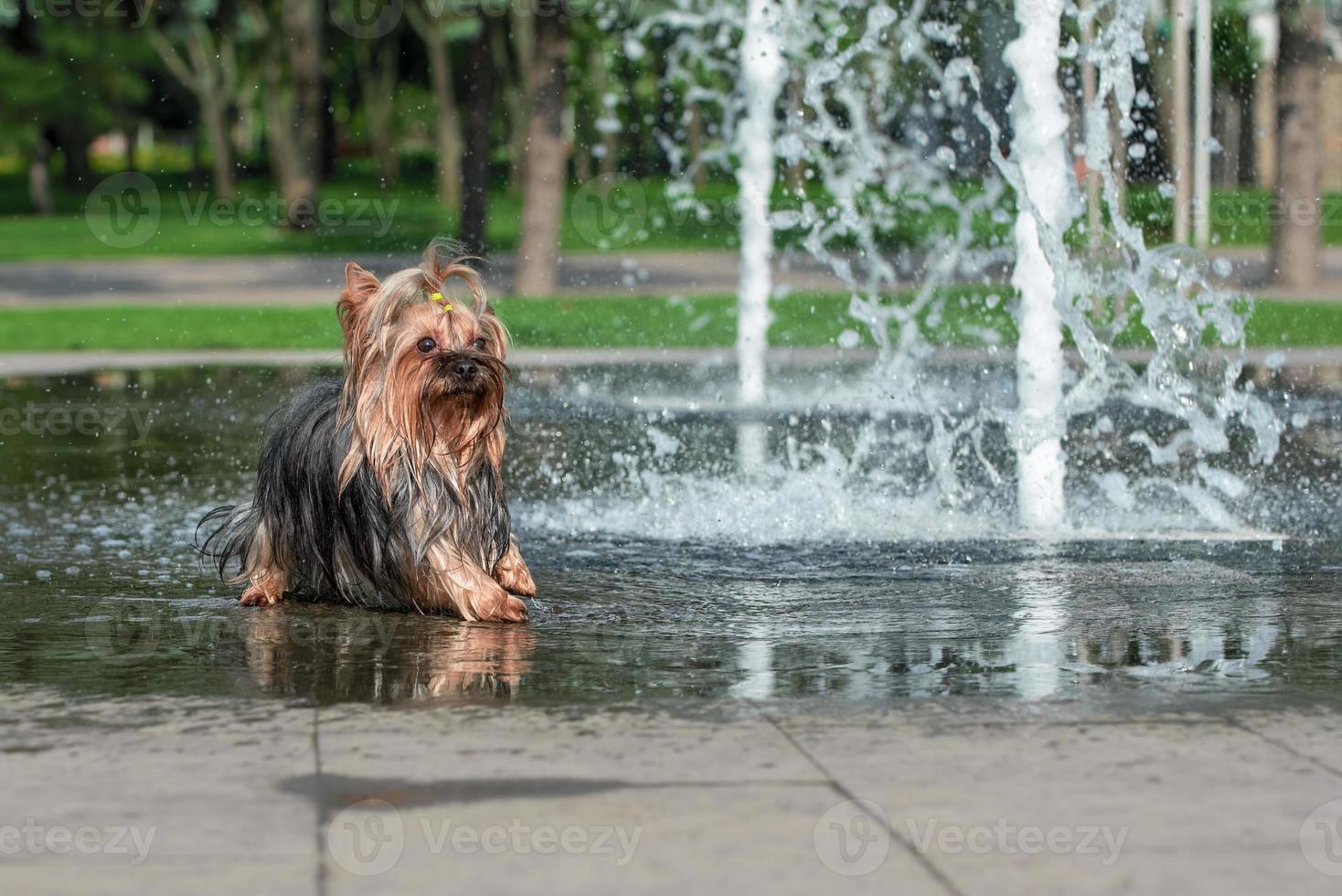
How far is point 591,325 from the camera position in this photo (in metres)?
21.7

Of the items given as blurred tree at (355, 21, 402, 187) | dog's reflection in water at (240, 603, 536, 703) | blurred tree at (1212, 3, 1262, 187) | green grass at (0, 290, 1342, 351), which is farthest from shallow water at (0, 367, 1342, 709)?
blurred tree at (355, 21, 402, 187)

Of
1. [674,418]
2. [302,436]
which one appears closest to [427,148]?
[674,418]

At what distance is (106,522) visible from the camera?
10.0 m

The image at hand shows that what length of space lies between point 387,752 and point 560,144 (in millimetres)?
18401

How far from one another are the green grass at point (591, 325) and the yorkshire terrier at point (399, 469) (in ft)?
40.3

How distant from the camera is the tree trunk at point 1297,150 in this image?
2511 centimetres

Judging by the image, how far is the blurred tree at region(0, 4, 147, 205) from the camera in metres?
53.6

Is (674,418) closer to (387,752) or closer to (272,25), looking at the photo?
(387,752)

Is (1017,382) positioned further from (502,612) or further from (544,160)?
(544,160)

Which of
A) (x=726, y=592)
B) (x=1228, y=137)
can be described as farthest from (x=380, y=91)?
(x=726, y=592)

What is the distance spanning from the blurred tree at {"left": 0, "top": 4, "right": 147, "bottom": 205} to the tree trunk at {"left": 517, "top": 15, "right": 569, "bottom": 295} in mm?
32514

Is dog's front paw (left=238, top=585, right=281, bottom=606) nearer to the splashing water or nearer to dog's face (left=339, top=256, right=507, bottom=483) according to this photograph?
dog's face (left=339, top=256, right=507, bottom=483)

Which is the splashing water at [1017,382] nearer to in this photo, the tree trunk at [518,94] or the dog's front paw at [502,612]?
the dog's front paw at [502,612]

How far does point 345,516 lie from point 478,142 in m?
20.0
